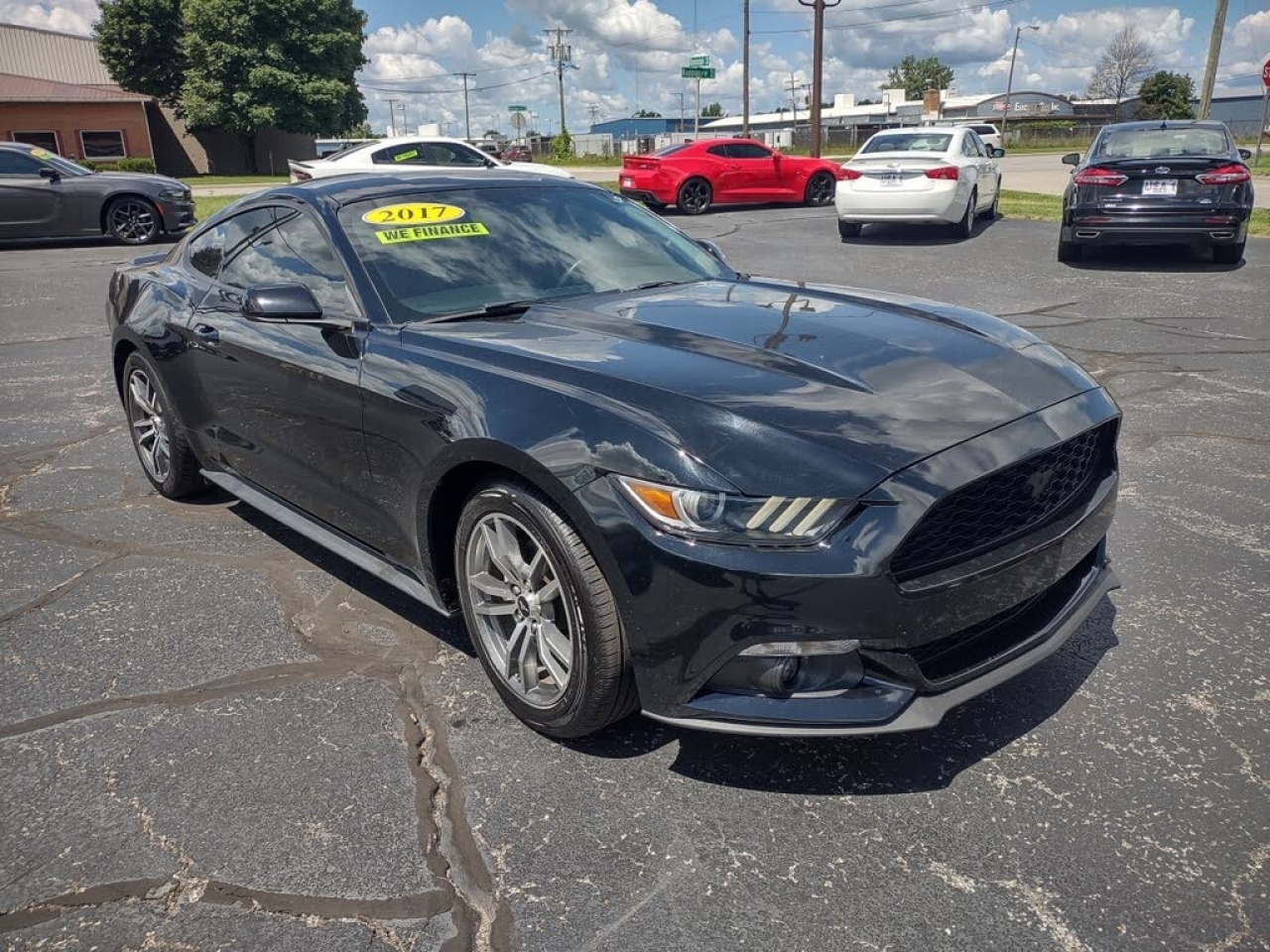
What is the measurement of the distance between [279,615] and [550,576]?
147 centimetres

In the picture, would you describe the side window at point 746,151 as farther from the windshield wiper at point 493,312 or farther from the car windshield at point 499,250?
the windshield wiper at point 493,312

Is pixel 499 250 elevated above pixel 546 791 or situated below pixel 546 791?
above

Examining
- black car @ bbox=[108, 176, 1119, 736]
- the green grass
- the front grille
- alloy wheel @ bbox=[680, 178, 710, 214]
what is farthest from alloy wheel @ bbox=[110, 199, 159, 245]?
the front grille

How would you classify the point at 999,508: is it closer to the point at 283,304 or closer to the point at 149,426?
the point at 283,304

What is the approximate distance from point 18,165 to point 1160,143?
52.2ft

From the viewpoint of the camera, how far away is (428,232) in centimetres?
362

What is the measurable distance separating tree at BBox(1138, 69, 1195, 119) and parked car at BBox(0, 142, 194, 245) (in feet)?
198

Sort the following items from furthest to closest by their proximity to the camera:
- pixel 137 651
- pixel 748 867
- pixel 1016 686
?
pixel 137 651
pixel 1016 686
pixel 748 867

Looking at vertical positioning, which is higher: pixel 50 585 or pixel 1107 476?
Answer: pixel 1107 476

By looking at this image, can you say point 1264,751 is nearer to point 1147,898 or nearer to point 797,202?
point 1147,898

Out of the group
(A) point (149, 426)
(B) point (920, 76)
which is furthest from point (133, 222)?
(B) point (920, 76)

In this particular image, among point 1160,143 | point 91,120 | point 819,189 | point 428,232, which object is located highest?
point 91,120

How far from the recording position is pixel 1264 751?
2697mm

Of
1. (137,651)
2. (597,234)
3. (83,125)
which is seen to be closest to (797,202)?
(597,234)
